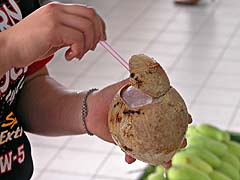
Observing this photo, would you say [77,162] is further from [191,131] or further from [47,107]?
[47,107]

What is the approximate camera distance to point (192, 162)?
1.78 metres

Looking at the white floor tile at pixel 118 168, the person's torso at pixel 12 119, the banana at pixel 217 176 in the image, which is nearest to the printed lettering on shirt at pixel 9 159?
the person's torso at pixel 12 119

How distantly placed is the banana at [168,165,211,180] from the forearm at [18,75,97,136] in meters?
0.54

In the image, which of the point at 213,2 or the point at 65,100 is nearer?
the point at 65,100

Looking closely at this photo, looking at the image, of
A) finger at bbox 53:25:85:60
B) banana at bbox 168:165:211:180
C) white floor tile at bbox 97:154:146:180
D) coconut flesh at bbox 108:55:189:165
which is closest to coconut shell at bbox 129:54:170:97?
coconut flesh at bbox 108:55:189:165

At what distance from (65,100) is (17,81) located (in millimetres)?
108

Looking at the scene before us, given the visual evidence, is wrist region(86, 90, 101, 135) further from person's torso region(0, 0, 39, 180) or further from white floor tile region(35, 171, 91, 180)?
white floor tile region(35, 171, 91, 180)

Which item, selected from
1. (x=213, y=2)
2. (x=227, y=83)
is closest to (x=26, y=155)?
(x=227, y=83)

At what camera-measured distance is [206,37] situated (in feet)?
13.1

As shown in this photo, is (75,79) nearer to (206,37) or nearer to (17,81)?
(206,37)

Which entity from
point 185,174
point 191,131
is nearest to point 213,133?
point 191,131

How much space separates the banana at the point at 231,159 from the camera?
1856 mm

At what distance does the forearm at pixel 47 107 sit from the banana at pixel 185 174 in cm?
54

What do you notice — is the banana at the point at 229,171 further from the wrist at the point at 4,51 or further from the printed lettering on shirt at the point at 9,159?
the wrist at the point at 4,51
